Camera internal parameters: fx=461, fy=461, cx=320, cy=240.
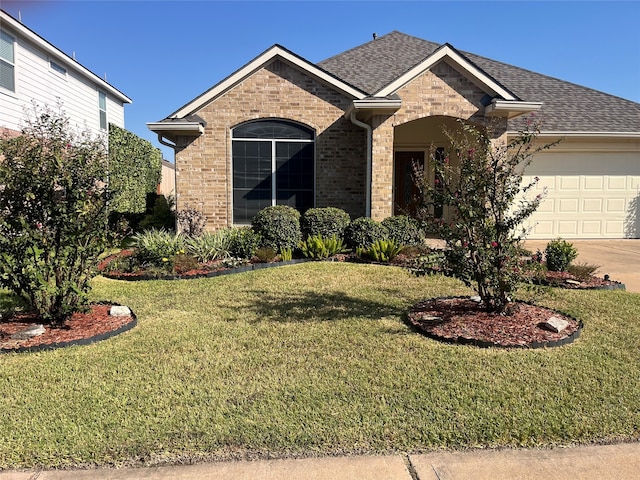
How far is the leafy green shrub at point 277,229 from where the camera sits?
10.2 meters

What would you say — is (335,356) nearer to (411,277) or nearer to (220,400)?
(220,400)

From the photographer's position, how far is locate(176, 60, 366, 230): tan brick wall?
475 inches

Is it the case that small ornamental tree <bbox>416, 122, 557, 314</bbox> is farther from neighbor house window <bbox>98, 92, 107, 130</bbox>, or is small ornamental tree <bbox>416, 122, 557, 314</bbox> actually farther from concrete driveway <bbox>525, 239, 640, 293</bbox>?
neighbor house window <bbox>98, 92, 107, 130</bbox>

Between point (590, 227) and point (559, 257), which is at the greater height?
point (590, 227)

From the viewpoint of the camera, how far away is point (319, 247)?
990 centimetres

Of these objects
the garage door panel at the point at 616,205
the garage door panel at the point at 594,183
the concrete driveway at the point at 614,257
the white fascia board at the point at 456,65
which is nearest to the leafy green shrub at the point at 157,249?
the white fascia board at the point at 456,65

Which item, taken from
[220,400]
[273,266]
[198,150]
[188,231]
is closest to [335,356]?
[220,400]

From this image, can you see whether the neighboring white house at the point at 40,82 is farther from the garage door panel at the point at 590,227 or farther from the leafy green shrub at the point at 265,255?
the garage door panel at the point at 590,227

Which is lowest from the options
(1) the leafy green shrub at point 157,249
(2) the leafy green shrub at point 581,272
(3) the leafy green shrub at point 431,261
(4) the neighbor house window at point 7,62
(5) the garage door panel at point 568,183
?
(2) the leafy green shrub at point 581,272

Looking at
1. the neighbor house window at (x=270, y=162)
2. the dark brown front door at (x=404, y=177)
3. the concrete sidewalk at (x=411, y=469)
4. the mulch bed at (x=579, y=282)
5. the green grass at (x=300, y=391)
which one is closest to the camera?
the concrete sidewalk at (x=411, y=469)

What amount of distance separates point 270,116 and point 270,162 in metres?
1.19

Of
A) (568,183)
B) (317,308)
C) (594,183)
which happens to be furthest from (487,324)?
(594,183)

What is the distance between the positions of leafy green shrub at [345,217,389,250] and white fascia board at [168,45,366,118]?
3.63 meters

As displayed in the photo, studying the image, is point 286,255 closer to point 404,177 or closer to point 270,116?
point 270,116
